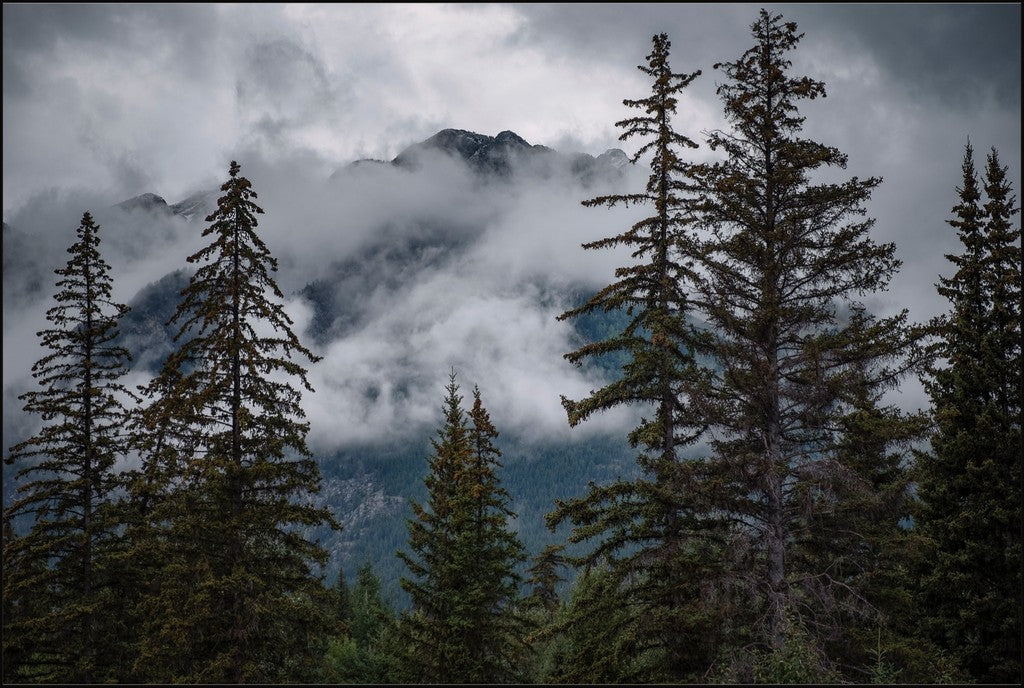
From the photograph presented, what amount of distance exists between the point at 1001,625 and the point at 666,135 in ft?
58.2

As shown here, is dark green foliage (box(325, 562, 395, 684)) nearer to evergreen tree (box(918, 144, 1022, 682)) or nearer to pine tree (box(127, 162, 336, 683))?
pine tree (box(127, 162, 336, 683))

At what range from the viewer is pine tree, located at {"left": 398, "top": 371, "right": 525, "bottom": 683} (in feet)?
76.8

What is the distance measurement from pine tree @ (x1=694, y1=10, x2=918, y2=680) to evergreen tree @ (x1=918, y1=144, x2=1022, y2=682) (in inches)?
345

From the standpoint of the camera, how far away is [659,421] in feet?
58.1

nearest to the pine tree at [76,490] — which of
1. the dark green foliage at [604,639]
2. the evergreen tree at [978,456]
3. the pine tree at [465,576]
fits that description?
the pine tree at [465,576]

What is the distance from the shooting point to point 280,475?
19500 millimetres

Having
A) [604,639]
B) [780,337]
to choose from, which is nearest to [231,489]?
[604,639]

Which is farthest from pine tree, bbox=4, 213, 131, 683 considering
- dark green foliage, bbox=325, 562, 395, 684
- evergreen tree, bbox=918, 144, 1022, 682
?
evergreen tree, bbox=918, 144, 1022, 682

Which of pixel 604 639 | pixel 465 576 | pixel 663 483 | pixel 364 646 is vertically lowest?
pixel 364 646

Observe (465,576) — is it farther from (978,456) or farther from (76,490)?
(978,456)

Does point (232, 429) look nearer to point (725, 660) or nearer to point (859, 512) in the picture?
point (725, 660)

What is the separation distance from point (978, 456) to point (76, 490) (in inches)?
1148

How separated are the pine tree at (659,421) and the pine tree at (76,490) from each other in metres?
15.3

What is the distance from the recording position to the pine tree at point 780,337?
1423 cm
